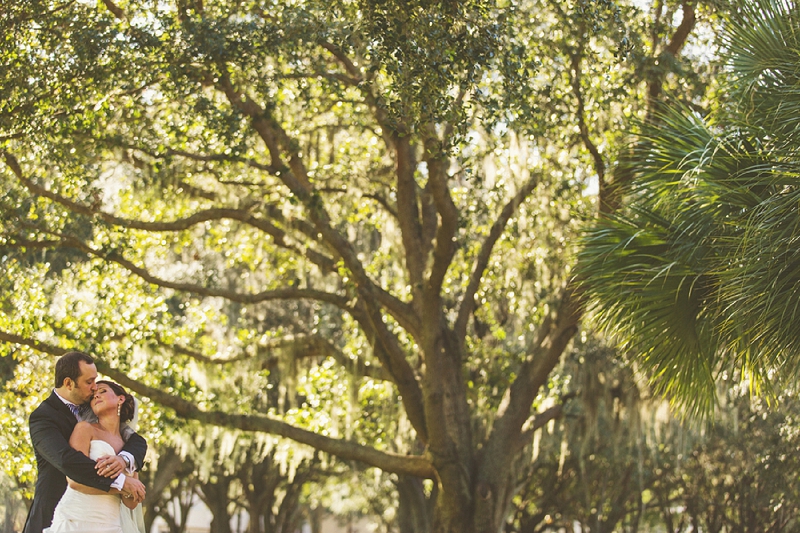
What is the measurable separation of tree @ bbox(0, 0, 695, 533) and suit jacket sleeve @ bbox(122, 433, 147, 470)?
13.3 ft

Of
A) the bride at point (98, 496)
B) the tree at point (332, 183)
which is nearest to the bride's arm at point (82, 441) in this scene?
the bride at point (98, 496)

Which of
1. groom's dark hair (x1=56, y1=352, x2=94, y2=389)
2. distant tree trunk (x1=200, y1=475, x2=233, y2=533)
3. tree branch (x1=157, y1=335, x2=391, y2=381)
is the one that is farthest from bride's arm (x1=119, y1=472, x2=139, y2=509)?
distant tree trunk (x1=200, y1=475, x2=233, y2=533)

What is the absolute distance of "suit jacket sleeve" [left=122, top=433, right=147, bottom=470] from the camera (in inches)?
179

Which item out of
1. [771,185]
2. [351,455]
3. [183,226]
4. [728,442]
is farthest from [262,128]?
[728,442]

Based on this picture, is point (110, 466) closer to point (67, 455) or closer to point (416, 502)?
point (67, 455)

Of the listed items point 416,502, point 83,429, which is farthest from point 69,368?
point 416,502

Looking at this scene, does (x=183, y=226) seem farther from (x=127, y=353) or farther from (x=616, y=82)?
(x=616, y=82)

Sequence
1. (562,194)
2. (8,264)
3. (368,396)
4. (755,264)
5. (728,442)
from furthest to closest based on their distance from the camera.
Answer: (728,442), (368,396), (562,194), (8,264), (755,264)

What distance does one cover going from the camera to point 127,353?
1105 centimetres

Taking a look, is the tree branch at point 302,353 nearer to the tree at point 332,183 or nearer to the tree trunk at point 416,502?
the tree at point 332,183

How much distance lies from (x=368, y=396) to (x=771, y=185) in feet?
30.0

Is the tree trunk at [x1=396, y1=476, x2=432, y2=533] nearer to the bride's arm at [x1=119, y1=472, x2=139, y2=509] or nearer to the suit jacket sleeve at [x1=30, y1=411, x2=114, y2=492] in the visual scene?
the bride's arm at [x1=119, y1=472, x2=139, y2=509]

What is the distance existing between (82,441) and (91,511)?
34 cm

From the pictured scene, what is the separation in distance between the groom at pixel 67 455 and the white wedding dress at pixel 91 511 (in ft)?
0.31
